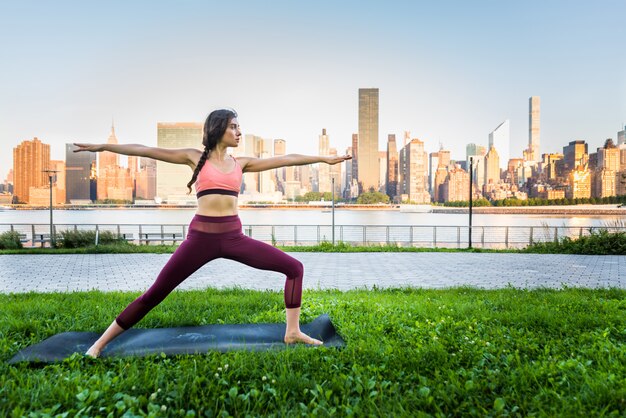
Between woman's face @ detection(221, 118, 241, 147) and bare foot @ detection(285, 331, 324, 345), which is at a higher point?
woman's face @ detection(221, 118, 241, 147)

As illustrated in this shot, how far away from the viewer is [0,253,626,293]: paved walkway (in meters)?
7.92

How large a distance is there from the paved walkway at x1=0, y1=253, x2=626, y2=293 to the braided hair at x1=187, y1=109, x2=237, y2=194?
4.06 m

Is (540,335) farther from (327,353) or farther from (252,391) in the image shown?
(252,391)

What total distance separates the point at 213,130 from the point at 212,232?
83cm

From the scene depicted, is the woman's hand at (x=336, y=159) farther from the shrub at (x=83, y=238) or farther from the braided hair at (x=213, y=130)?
the shrub at (x=83, y=238)

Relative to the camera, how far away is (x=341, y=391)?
2.61 m

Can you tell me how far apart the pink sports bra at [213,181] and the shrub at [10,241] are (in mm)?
15832

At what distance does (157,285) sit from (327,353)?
1.44 metres

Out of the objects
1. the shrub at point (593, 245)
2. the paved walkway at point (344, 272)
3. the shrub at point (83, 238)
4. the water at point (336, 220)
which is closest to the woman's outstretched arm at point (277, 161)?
the paved walkway at point (344, 272)

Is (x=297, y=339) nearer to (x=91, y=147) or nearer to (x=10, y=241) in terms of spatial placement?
(x=91, y=147)

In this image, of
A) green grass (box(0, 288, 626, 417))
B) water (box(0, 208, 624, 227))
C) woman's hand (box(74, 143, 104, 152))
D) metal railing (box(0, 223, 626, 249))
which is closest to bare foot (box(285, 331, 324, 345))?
green grass (box(0, 288, 626, 417))

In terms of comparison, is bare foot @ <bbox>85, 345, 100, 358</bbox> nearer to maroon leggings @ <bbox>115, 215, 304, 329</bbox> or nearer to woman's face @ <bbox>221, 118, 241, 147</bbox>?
maroon leggings @ <bbox>115, 215, 304, 329</bbox>

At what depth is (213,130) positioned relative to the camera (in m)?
3.42

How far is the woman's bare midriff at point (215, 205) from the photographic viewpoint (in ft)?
10.9
